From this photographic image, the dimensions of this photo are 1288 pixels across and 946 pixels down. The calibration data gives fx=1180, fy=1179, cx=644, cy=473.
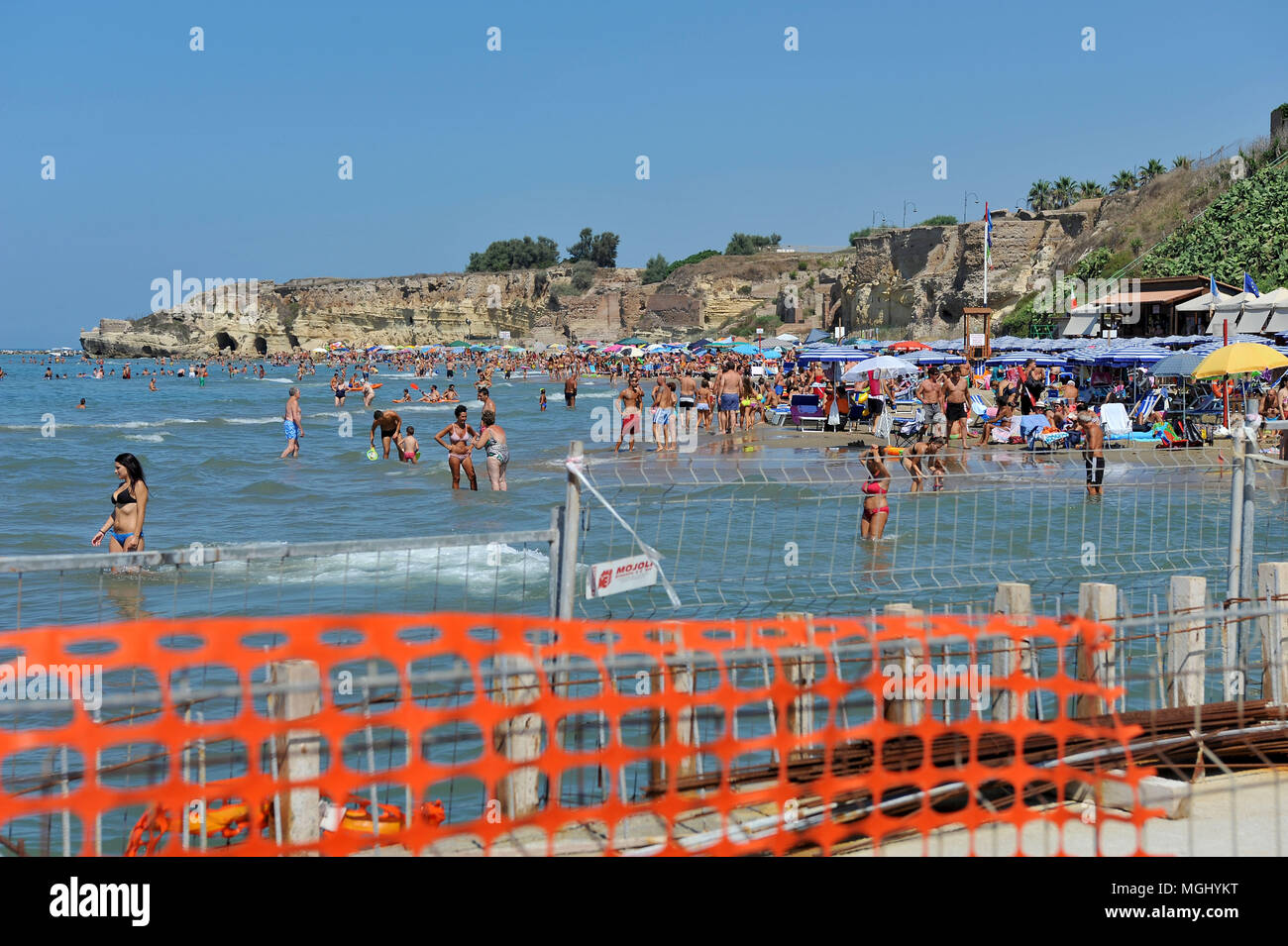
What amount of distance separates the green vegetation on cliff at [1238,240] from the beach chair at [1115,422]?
570 inches

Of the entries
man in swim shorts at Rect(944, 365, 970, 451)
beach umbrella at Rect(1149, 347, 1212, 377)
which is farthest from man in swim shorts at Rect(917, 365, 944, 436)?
beach umbrella at Rect(1149, 347, 1212, 377)

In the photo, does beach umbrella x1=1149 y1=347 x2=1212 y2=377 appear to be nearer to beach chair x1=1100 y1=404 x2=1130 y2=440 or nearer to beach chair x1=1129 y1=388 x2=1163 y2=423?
beach chair x1=1129 y1=388 x2=1163 y2=423

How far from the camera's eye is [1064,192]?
234ft

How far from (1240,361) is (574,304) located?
95.8 metres

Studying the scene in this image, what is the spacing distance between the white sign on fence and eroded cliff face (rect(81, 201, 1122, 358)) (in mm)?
57097

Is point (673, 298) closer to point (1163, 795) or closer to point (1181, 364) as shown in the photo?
point (1181, 364)

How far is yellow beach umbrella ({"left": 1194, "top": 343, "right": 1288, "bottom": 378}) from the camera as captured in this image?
53.4ft

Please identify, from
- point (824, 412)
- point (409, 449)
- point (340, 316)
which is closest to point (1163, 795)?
point (409, 449)

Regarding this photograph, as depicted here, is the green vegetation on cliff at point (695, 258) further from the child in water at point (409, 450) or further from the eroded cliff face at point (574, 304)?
the child in water at point (409, 450)

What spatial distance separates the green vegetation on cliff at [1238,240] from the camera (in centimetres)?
3291

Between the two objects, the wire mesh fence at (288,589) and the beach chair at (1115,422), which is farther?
the beach chair at (1115,422)

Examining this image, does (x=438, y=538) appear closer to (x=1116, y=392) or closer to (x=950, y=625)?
(x=950, y=625)

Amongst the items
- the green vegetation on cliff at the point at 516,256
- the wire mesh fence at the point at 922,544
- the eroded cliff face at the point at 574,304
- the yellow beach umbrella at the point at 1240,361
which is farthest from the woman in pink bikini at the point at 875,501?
the green vegetation on cliff at the point at 516,256
